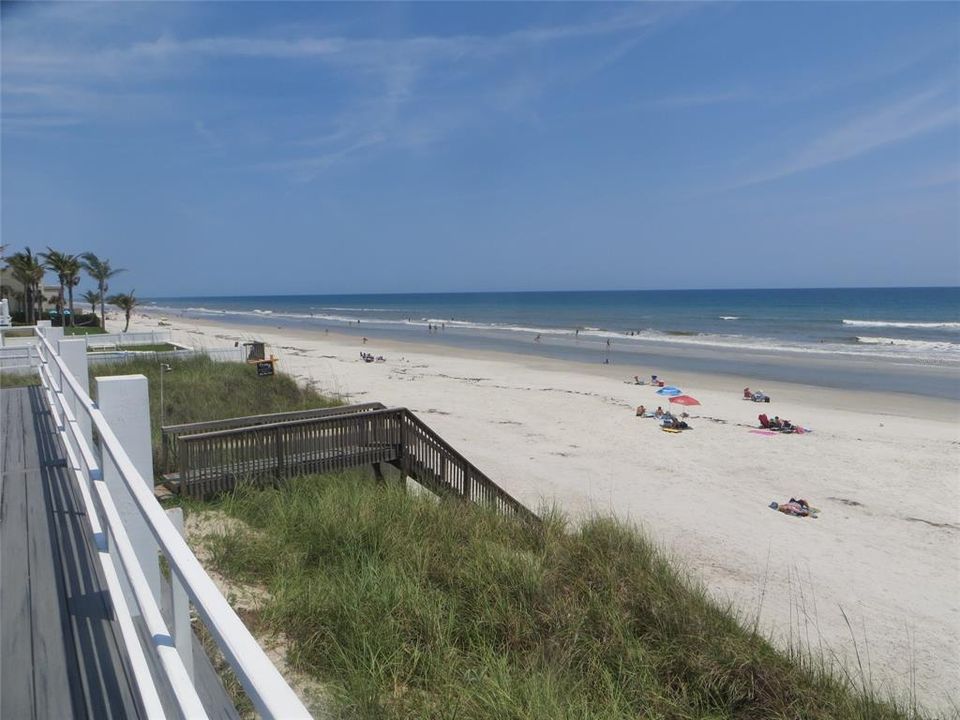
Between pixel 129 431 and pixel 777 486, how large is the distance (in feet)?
41.0

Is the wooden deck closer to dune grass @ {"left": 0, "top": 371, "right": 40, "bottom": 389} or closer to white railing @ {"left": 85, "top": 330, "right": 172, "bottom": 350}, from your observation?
dune grass @ {"left": 0, "top": 371, "right": 40, "bottom": 389}

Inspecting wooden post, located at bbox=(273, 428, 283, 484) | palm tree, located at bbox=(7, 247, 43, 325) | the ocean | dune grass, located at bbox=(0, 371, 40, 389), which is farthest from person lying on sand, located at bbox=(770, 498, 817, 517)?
palm tree, located at bbox=(7, 247, 43, 325)

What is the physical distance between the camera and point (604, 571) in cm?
545

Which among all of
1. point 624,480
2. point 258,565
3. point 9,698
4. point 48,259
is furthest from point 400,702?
point 48,259

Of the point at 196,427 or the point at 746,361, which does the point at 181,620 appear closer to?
the point at 196,427

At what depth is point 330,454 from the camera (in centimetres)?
926

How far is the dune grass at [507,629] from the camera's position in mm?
3785

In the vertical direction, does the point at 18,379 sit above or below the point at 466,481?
above

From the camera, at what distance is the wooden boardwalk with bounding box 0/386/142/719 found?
99.7 inches

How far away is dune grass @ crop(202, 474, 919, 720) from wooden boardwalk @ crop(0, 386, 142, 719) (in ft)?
4.19

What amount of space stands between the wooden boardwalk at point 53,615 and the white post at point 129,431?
1.01 feet

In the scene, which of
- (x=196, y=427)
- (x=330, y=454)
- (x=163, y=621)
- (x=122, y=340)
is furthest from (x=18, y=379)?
(x=163, y=621)

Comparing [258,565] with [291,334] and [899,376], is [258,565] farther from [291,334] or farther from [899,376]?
[291,334]

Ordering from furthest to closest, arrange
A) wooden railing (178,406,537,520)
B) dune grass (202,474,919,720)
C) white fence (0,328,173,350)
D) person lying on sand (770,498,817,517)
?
white fence (0,328,173,350) → person lying on sand (770,498,817,517) → wooden railing (178,406,537,520) → dune grass (202,474,919,720)
